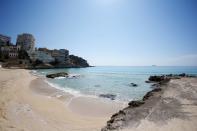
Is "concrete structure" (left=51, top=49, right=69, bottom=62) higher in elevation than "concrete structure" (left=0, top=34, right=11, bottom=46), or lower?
lower

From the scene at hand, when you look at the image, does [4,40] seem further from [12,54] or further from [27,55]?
[27,55]

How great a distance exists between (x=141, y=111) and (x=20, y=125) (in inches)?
275

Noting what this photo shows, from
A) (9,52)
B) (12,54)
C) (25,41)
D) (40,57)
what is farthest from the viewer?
(25,41)

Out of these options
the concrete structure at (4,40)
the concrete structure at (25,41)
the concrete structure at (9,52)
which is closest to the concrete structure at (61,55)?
the concrete structure at (25,41)

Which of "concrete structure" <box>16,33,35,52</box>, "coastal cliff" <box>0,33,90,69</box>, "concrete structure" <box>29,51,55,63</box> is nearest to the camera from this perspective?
"coastal cliff" <box>0,33,90,69</box>

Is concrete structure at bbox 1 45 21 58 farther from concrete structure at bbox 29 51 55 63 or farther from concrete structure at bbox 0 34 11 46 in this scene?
concrete structure at bbox 0 34 11 46

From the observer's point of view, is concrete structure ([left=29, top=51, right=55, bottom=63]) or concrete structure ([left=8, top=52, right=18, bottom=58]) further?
concrete structure ([left=29, top=51, right=55, bottom=63])

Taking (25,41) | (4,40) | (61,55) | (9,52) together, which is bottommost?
(9,52)

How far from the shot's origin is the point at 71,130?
24.9 ft

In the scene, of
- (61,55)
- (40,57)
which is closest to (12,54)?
(40,57)

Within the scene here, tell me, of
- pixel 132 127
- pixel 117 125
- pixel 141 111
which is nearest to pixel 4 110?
pixel 117 125

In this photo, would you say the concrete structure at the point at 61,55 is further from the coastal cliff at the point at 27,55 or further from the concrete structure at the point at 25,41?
the concrete structure at the point at 25,41

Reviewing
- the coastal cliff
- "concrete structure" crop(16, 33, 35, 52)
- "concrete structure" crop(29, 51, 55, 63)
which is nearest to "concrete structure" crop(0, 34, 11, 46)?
the coastal cliff

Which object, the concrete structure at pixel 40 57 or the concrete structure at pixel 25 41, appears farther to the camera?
the concrete structure at pixel 25 41
